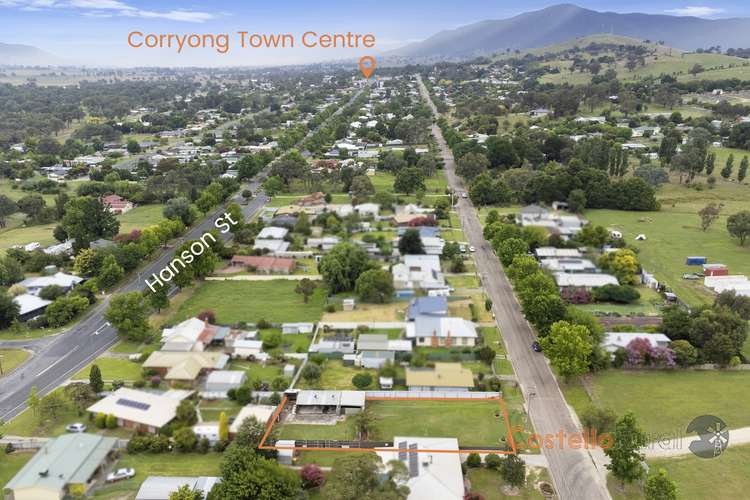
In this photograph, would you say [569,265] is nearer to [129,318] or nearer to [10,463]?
[129,318]

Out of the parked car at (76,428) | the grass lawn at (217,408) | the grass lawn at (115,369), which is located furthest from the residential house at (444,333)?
the parked car at (76,428)

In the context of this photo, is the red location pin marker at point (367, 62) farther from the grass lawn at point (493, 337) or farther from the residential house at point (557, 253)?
the grass lawn at point (493, 337)

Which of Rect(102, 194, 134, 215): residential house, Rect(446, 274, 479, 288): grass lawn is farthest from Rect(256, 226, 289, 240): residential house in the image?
Rect(102, 194, 134, 215): residential house

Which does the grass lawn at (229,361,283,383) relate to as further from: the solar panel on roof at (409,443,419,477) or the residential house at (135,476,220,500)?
the solar panel on roof at (409,443,419,477)

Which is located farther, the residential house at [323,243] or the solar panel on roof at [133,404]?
the residential house at [323,243]

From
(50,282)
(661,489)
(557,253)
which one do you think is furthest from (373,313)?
(50,282)

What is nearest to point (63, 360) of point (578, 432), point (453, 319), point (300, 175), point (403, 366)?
point (403, 366)

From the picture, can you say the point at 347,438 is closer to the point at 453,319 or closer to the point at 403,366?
the point at 403,366
